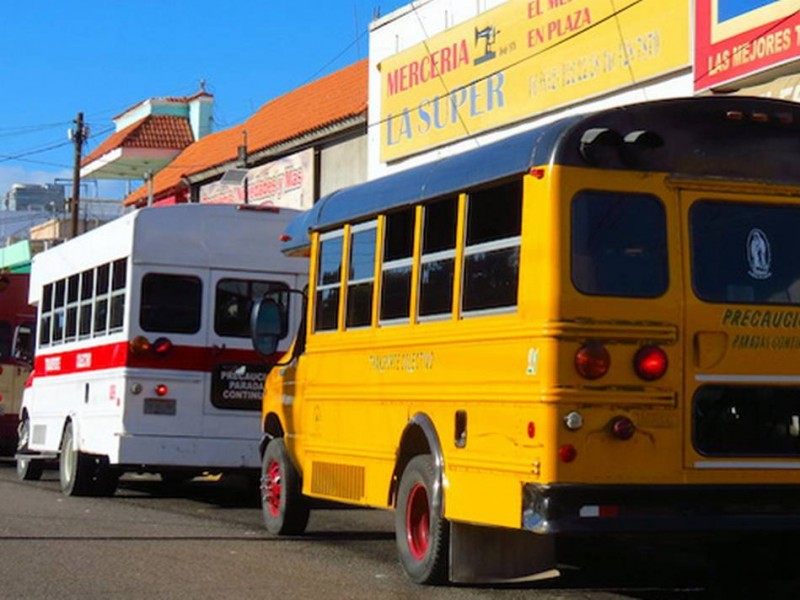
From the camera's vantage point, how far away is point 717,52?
693 inches

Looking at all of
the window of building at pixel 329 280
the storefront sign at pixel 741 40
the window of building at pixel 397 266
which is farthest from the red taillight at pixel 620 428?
the storefront sign at pixel 741 40

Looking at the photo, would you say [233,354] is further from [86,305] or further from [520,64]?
[520,64]

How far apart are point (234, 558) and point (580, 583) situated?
2.56 meters

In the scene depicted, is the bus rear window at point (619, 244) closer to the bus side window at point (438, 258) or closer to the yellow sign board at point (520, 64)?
the bus side window at point (438, 258)

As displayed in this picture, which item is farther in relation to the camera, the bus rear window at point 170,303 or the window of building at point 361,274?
the bus rear window at point 170,303

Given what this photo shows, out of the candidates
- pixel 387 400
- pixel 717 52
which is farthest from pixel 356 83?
pixel 387 400

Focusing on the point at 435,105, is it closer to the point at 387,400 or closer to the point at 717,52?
the point at 717,52

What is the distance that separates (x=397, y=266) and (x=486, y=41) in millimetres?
13555

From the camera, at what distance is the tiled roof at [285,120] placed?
30500 mm

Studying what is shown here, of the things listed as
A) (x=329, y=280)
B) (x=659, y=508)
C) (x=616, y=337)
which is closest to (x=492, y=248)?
(x=616, y=337)

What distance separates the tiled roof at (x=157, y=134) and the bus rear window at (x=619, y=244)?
41.7m

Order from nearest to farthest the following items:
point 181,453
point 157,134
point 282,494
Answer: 1. point 282,494
2. point 181,453
3. point 157,134

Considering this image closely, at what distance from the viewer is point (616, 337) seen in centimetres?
834

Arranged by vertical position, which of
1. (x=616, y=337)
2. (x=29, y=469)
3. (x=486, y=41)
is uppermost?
(x=486, y=41)
